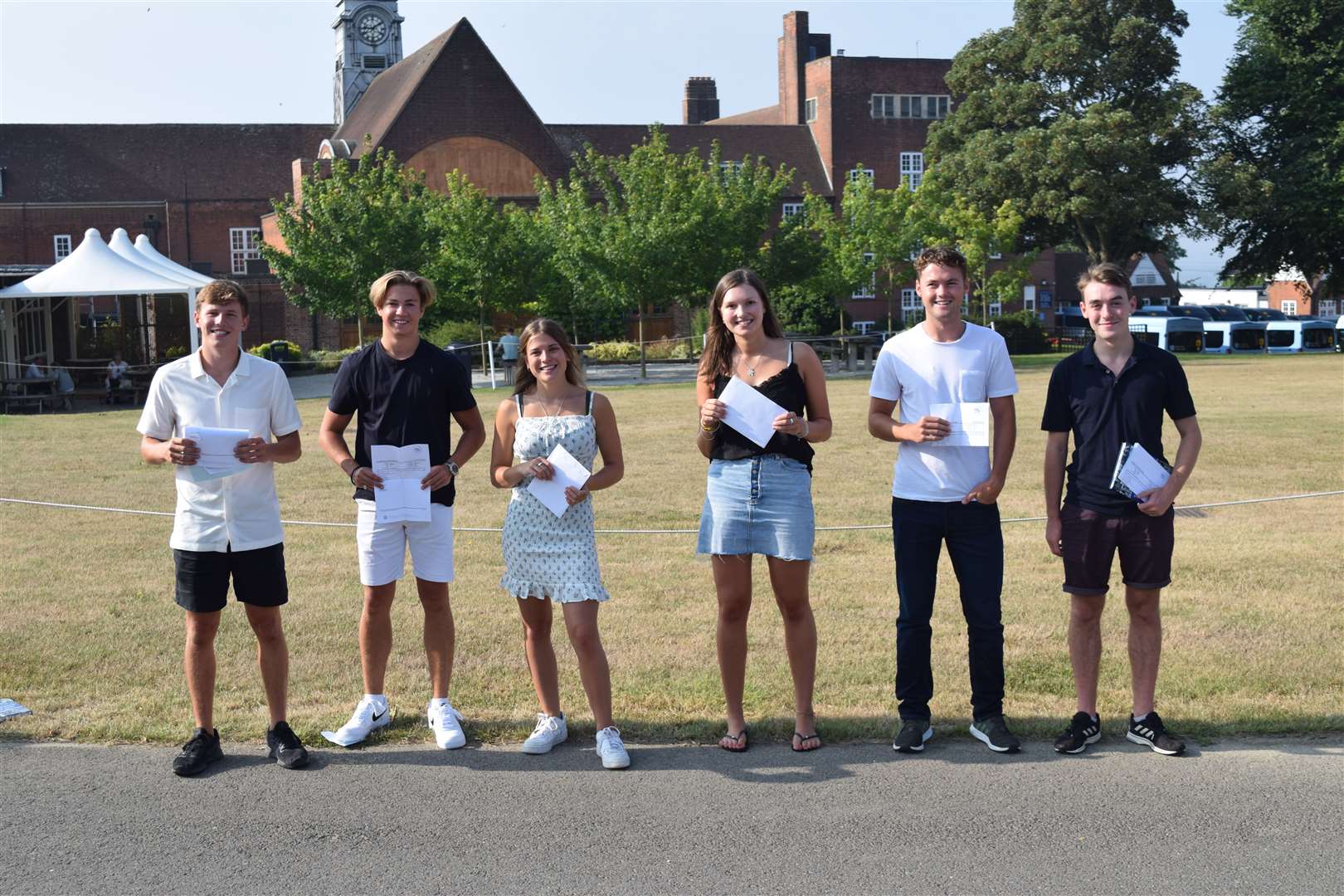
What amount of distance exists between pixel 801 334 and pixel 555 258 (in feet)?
34.4

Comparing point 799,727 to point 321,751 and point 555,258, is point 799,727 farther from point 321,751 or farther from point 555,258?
point 555,258

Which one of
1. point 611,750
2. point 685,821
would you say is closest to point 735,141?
point 611,750

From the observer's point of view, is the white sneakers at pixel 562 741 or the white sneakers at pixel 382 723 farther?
the white sneakers at pixel 382 723

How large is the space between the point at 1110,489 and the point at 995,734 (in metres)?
1.12

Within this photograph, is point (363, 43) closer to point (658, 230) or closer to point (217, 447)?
point (658, 230)

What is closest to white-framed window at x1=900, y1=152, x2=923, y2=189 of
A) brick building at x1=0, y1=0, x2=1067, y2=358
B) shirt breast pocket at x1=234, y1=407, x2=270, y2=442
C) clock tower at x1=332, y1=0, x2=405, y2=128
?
brick building at x1=0, y1=0, x2=1067, y2=358

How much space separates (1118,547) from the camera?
5.73 meters

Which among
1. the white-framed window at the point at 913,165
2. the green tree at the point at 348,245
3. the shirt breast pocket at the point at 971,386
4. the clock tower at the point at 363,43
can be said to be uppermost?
the clock tower at the point at 363,43

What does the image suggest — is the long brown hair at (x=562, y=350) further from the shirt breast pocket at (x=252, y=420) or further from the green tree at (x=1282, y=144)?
the green tree at (x=1282, y=144)

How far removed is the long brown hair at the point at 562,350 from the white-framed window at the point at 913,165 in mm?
66831

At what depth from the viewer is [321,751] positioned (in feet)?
18.8

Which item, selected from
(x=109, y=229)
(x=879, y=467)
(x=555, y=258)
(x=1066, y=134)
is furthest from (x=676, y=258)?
(x=109, y=229)

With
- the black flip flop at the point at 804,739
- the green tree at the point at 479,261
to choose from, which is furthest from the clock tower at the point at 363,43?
the black flip flop at the point at 804,739

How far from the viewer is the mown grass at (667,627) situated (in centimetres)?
622
